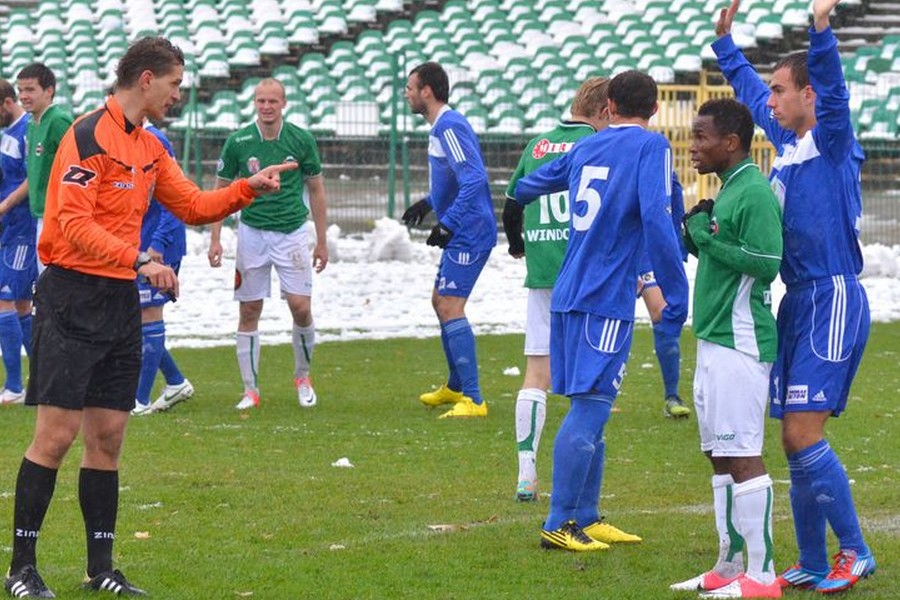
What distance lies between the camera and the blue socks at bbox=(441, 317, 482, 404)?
1139 centimetres

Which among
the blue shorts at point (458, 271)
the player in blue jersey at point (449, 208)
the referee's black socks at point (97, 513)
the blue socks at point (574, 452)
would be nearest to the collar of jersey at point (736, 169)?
the blue socks at point (574, 452)

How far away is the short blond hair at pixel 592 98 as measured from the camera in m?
8.14

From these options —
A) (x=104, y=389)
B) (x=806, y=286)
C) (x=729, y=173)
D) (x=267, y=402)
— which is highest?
(x=729, y=173)

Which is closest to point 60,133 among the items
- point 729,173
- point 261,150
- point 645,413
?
point 261,150

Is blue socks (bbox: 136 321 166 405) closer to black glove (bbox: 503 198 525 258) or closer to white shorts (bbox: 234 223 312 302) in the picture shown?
white shorts (bbox: 234 223 312 302)

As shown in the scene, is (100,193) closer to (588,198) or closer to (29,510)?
(29,510)

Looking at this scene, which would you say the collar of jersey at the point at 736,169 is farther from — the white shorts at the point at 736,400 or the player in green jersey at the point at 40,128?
the player in green jersey at the point at 40,128

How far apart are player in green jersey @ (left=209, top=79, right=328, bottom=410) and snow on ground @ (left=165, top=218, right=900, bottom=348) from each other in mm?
4028

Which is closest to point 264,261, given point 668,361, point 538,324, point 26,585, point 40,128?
point 40,128

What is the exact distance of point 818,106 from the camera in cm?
599

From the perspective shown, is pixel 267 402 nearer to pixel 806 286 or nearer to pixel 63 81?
pixel 806 286

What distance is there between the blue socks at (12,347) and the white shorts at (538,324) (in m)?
4.74

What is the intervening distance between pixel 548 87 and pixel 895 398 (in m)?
15.7

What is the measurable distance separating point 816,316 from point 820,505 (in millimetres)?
726
